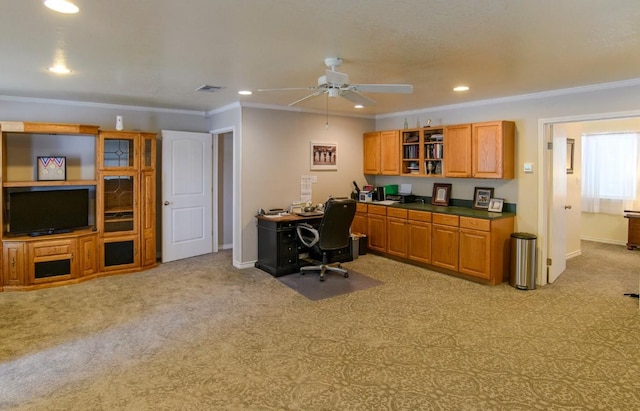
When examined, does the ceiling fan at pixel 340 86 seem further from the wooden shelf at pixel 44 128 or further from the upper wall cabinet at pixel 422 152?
the wooden shelf at pixel 44 128

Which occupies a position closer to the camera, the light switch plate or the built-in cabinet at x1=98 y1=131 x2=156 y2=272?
the light switch plate

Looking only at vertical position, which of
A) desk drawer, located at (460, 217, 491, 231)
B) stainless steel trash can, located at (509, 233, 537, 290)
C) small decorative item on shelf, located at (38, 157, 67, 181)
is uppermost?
small decorative item on shelf, located at (38, 157, 67, 181)

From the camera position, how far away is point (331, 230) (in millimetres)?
4926

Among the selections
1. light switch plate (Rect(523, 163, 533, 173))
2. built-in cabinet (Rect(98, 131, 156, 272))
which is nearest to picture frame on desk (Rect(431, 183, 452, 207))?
light switch plate (Rect(523, 163, 533, 173))

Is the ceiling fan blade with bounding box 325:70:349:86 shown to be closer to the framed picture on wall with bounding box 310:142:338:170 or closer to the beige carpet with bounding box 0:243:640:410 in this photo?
the beige carpet with bounding box 0:243:640:410

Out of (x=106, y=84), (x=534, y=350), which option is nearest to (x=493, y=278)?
(x=534, y=350)

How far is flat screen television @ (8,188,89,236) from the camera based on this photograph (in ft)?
15.4

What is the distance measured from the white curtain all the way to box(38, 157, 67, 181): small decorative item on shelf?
887 cm

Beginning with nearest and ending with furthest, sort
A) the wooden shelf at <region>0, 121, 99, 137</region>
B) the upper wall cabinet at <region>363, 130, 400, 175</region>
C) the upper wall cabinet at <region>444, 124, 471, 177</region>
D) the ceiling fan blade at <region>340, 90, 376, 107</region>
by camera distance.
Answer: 1. the ceiling fan blade at <region>340, 90, 376, 107</region>
2. the wooden shelf at <region>0, 121, 99, 137</region>
3. the upper wall cabinet at <region>444, 124, 471, 177</region>
4. the upper wall cabinet at <region>363, 130, 400, 175</region>

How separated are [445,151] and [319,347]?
365cm

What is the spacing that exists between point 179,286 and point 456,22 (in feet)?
13.7

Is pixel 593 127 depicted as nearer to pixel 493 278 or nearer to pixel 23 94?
pixel 493 278

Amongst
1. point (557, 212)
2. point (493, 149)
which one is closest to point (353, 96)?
point (493, 149)

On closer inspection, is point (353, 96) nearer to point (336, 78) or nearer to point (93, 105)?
point (336, 78)
